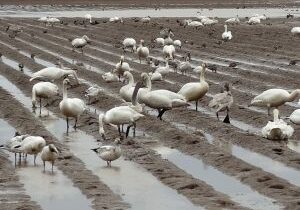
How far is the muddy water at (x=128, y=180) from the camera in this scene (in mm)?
11445

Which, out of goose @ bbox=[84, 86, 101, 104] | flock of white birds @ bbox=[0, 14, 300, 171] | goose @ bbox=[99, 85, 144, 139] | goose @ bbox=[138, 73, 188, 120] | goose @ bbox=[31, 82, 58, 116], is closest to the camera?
flock of white birds @ bbox=[0, 14, 300, 171]

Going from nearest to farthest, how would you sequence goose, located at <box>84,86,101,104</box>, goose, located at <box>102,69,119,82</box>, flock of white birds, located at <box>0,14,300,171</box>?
flock of white birds, located at <box>0,14,300,171</box>
goose, located at <box>84,86,101,104</box>
goose, located at <box>102,69,119,82</box>

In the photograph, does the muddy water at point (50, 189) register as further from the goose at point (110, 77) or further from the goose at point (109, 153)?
the goose at point (110, 77)

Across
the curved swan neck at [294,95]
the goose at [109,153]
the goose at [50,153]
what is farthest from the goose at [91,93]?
the goose at [50,153]

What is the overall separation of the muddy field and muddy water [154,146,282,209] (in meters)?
0.02

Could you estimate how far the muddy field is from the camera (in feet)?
38.2

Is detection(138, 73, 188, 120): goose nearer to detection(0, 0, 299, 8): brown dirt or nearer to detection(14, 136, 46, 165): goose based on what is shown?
detection(14, 136, 46, 165): goose

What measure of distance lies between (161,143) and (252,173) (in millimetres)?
3219

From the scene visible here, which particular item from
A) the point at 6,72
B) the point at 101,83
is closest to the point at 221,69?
the point at 101,83

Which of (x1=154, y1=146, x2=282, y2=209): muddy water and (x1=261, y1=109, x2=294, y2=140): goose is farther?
(x1=261, y1=109, x2=294, y2=140): goose

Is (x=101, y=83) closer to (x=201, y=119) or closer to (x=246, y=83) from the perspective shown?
(x=246, y=83)

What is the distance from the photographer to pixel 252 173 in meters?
12.9

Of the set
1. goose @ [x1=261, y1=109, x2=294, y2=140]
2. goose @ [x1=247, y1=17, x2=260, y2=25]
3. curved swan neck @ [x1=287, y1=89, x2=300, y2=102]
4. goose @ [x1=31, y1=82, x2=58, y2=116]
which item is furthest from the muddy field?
goose @ [x1=247, y1=17, x2=260, y2=25]

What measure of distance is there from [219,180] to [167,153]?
2.32 meters
